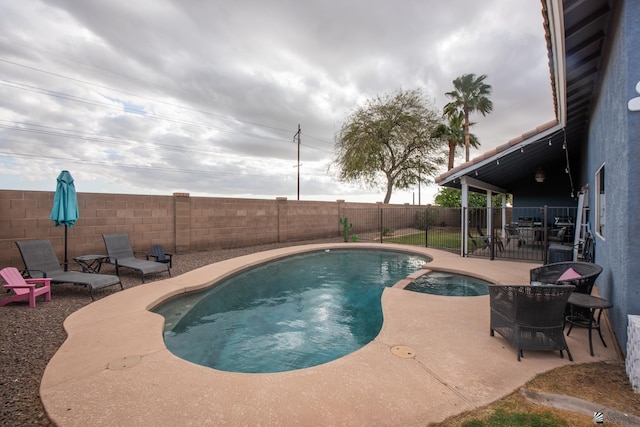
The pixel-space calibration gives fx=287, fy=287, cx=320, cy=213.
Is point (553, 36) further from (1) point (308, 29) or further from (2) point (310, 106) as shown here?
(2) point (310, 106)

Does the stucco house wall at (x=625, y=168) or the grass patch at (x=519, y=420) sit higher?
the stucco house wall at (x=625, y=168)

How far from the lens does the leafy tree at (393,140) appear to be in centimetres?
2441

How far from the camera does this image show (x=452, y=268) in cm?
846

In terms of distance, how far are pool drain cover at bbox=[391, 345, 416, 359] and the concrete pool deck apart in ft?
0.08

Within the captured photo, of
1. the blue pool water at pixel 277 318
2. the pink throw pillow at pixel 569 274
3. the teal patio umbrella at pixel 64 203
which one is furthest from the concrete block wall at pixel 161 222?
the pink throw pillow at pixel 569 274

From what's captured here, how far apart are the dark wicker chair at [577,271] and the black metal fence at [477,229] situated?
411 cm

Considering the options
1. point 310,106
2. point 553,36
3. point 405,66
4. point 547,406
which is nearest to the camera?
point 547,406

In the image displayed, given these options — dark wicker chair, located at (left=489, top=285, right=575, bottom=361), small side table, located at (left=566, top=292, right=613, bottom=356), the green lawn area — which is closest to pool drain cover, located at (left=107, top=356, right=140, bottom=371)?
dark wicker chair, located at (left=489, top=285, right=575, bottom=361)

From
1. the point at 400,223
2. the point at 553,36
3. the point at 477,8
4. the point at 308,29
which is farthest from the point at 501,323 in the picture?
the point at 400,223

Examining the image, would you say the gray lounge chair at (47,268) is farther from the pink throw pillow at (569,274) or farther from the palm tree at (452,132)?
the palm tree at (452,132)

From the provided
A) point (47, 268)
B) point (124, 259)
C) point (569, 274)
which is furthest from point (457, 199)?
point (47, 268)

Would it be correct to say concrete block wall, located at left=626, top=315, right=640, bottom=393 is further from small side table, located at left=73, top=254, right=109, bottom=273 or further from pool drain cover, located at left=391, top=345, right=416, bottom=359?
small side table, located at left=73, top=254, right=109, bottom=273

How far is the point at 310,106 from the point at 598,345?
18414 millimetres

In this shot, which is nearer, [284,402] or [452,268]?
[284,402]
